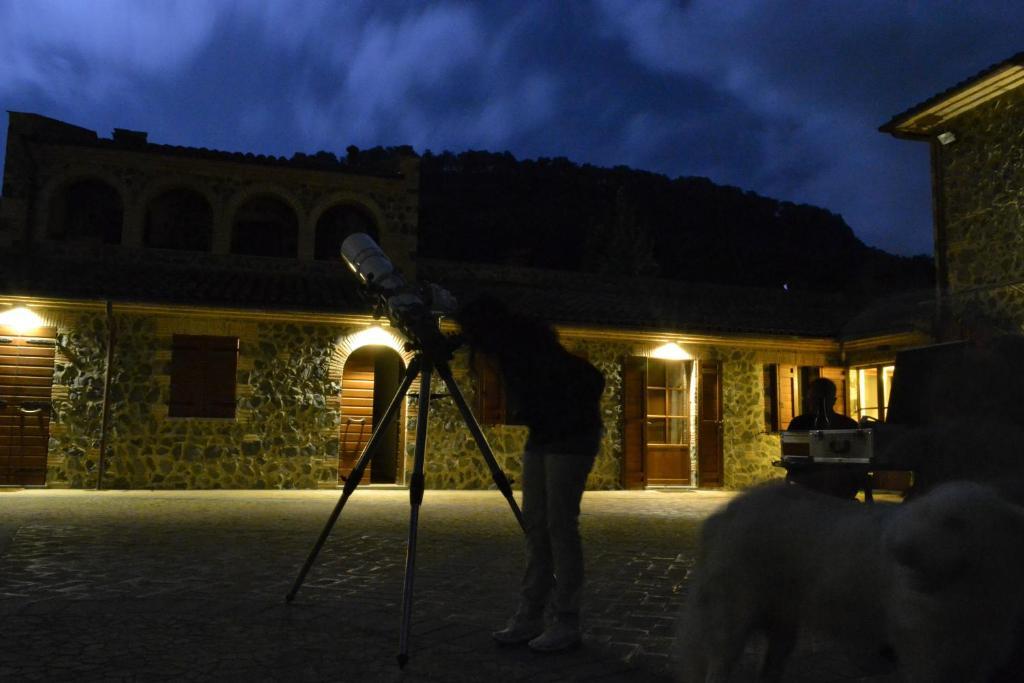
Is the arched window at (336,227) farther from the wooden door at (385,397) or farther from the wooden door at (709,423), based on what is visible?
the wooden door at (709,423)

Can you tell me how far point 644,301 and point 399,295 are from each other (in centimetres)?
1270

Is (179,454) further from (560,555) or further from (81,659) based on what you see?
(560,555)

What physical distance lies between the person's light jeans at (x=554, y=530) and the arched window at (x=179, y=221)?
43.0 feet

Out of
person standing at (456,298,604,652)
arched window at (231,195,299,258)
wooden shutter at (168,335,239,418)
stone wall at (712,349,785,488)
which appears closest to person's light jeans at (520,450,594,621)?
person standing at (456,298,604,652)

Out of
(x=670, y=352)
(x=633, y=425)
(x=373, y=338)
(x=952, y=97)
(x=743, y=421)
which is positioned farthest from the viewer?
(x=743, y=421)

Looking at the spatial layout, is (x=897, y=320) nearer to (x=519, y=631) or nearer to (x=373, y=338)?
(x=373, y=338)

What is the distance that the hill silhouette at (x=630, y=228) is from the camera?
111ft

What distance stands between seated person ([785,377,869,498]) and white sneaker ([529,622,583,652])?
1127 mm

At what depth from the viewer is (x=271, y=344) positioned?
11.2 metres

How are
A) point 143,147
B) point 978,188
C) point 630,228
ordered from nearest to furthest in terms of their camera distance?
1. point 978,188
2. point 143,147
3. point 630,228

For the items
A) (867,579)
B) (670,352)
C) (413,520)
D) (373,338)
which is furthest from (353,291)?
(867,579)

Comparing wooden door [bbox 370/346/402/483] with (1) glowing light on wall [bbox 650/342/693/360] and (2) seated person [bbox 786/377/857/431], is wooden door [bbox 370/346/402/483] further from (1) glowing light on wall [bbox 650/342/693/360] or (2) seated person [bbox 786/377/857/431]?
(2) seated person [bbox 786/377/857/431]

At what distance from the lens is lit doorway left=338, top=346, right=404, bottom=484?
11.8 m

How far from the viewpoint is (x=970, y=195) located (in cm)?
986
